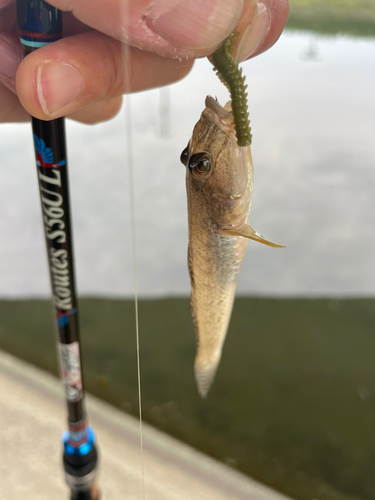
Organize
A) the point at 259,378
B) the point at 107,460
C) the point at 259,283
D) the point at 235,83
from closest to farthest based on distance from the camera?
1. the point at 235,83
2. the point at 107,460
3. the point at 259,378
4. the point at 259,283

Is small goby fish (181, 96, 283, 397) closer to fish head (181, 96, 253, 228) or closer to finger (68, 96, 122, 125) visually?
fish head (181, 96, 253, 228)

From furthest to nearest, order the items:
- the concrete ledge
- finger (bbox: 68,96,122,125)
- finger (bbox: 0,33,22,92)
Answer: the concrete ledge < finger (bbox: 68,96,122,125) < finger (bbox: 0,33,22,92)

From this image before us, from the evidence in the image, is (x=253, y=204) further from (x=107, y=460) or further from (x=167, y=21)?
(x=167, y=21)

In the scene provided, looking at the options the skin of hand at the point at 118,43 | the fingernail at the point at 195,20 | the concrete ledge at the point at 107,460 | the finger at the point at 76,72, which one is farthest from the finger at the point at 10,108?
the concrete ledge at the point at 107,460

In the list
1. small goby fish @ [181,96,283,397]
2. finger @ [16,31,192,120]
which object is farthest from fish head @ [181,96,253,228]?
finger @ [16,31,192,120]

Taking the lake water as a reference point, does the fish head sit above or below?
above

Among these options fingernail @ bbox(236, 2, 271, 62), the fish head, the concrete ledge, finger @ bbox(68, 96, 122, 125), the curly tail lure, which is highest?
fingernail @ bbox(236, 2, 271, 62)

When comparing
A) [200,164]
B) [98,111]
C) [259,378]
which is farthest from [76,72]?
[259,378]

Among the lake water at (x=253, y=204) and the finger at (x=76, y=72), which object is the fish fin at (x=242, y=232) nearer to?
the finger at (x=76, y=72)

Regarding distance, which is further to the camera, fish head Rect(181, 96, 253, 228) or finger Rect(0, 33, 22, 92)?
finger Rect(0, 33, 22, 92)
